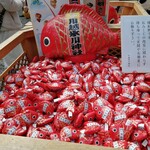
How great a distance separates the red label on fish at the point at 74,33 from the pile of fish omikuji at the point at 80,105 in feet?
0.38

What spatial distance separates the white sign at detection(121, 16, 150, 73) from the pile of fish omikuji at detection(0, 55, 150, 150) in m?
0.07

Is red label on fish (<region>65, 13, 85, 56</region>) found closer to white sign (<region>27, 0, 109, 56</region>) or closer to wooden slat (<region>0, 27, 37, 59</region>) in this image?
white sign (<region>27, 0, 109, 56</region>)

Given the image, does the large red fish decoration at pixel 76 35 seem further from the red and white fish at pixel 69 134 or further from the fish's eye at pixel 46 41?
the red and white fish at pixel 69 134

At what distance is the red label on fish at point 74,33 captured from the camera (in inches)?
55.3

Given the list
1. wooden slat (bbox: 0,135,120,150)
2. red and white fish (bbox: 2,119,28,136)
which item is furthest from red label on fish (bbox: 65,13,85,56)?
wooden slat (bbox: 0,135,120,150)

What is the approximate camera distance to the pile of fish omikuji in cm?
91

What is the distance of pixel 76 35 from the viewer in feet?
4.62

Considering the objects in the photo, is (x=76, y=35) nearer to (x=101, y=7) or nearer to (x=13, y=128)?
(x=101, y=7)

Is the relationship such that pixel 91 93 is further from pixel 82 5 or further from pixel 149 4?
pixel 149 4

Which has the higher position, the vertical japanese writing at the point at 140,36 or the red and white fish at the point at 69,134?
the vertical japanese writing at the point at 140,36

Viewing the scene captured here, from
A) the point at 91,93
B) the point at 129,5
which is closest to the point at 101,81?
the point at 91,93

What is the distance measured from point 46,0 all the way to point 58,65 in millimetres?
482

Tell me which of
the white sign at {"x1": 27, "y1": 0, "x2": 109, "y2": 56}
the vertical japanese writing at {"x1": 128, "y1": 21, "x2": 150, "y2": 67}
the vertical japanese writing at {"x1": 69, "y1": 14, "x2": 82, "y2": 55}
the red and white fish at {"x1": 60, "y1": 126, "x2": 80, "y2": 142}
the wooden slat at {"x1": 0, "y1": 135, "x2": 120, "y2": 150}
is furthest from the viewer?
the white sign at {"x1": 27, "y1": 0, "x2": 109, "y2": 56}

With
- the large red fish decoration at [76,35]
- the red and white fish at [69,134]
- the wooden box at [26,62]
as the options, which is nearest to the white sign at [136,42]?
the large red fish decoration at [76,35]
